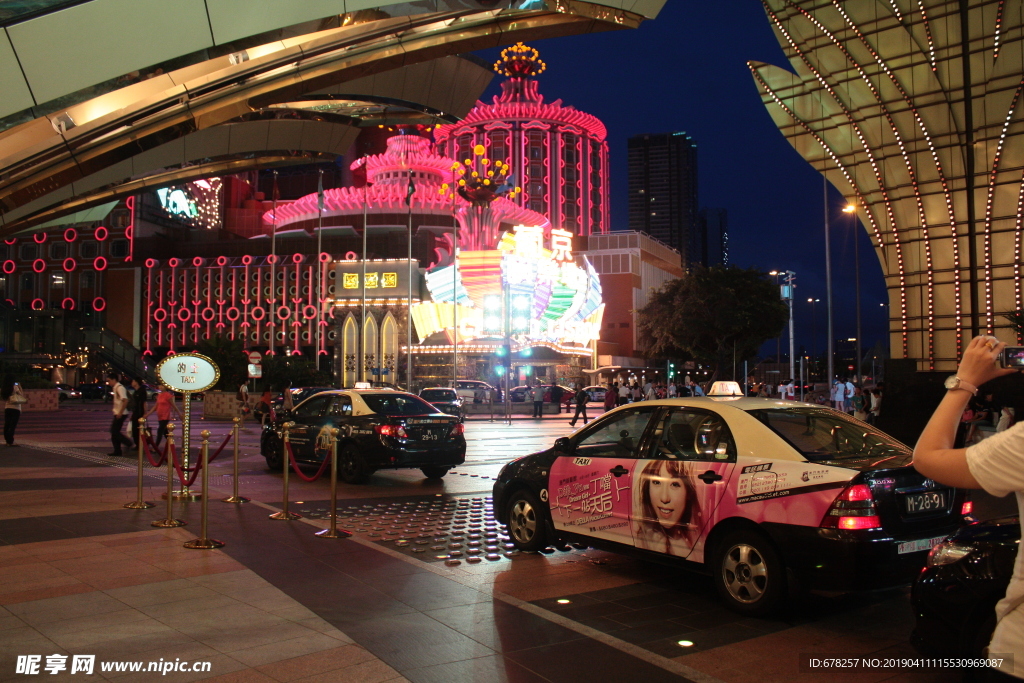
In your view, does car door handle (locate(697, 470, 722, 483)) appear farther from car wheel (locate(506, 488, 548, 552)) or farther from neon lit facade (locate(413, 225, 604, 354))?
neon lit facade (locate(413, 225, 604, 354))

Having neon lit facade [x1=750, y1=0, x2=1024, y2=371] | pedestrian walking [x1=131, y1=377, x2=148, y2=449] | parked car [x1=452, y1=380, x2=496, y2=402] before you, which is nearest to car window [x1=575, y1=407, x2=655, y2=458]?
pedestrian walking [x1=131, y1=377, x2=148, y2=449]

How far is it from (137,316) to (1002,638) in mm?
80355

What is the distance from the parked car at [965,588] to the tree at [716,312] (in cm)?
4665

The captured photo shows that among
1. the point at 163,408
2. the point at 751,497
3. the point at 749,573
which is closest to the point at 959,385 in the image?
the point at 751,497

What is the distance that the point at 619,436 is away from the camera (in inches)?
316

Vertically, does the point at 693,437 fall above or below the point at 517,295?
below

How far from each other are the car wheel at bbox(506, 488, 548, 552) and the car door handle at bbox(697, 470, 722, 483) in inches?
82.8

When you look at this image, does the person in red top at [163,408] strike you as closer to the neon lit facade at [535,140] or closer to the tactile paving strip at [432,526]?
the tactile paving strip at [432,526]

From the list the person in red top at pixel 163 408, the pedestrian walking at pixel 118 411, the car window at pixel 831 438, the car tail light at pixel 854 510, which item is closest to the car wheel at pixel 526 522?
the car window at pixel 831 438

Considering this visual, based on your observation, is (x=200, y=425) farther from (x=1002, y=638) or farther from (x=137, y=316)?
(x=137, y=316)

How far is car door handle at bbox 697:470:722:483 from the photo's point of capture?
618 cm

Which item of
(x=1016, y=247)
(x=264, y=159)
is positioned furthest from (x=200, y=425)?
(x=1016, y=247)

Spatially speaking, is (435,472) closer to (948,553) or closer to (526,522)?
(526,522)

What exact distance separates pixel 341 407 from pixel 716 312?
39.6m
